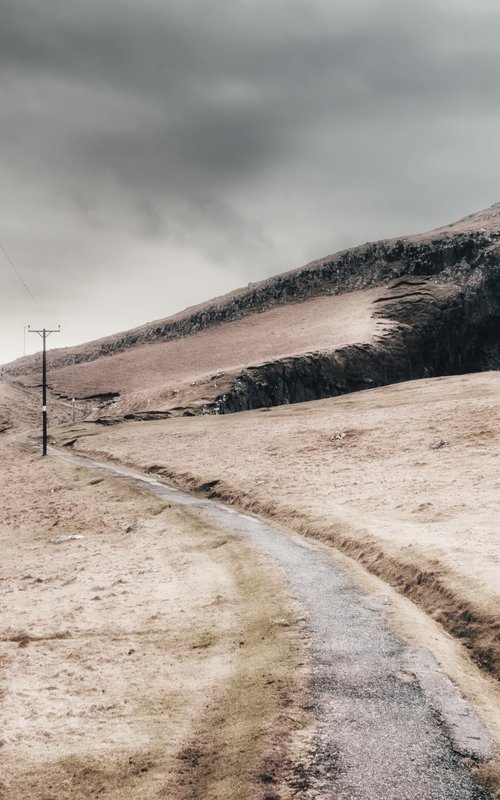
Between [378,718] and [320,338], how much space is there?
114883 mm

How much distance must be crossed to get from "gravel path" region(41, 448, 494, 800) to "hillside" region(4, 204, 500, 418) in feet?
239

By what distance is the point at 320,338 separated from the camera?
122m

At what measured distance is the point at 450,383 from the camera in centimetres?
7944

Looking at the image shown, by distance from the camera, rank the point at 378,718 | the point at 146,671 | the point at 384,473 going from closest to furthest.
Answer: the point at 378,718 → the point at 146,671 → the point at 384,473

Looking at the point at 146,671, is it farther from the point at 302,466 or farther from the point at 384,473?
the point at 302,466

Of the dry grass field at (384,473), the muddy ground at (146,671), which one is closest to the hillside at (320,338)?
the dry grass field at (384,473)

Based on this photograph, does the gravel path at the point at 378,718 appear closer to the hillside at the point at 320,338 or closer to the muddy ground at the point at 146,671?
the muddy ground at the point at 146,671

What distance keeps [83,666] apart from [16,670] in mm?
1407

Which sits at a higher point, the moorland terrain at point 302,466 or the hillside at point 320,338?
the hillside at point 320,338

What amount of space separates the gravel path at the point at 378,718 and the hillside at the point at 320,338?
72978mm

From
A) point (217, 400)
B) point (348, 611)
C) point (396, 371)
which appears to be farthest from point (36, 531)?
point (396, 371)

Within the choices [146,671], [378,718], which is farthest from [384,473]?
[378,718]

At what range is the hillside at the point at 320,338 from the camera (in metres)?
100

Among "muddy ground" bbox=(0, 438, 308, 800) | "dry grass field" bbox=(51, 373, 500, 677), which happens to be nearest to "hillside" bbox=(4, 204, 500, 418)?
"dry grass field" bbox=(51, 373, 500, 677)
